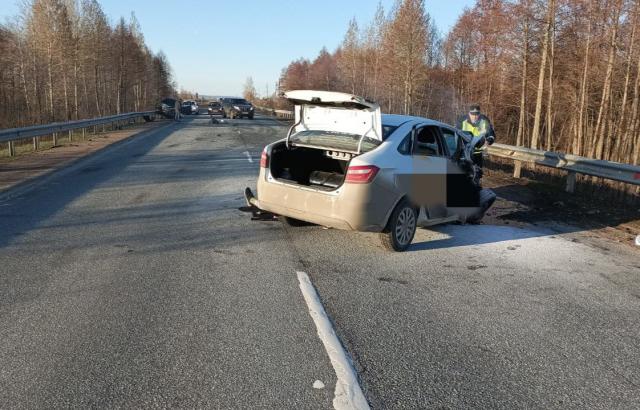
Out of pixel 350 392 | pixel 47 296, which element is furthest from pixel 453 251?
pixel 47 296

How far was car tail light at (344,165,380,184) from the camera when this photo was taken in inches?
227

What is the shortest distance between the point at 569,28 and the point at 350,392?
78.5ft

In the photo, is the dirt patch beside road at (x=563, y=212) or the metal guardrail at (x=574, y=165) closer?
the dirt patch beside road at (x=563, y=212)

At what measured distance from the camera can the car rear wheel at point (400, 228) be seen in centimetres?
612

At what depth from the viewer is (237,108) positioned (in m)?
42.3

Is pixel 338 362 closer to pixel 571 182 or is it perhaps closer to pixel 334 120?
pixel 334 120

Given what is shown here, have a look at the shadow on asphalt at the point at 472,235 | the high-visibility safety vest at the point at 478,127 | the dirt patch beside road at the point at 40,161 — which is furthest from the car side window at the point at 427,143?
the dirt patch beside road at the point at 40,161

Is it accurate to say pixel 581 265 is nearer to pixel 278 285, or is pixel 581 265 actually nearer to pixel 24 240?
pixel 278 285

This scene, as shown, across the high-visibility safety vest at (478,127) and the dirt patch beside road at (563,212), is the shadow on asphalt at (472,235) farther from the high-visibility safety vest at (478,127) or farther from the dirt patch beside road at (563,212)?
the high-visibility safety vest at (478,127)

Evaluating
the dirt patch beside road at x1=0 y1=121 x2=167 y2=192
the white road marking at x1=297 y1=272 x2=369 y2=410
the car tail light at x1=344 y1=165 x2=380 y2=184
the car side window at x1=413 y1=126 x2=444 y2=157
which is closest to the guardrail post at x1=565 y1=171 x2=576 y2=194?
the car side window at x1=413 y1=126 x2=444 y2=157

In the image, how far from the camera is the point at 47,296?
175 inches

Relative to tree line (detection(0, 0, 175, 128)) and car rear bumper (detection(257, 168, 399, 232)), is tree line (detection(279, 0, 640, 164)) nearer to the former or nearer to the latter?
car rear bumper (detection(257, 168, 399, 232))

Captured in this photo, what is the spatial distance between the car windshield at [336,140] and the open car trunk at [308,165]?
0.53 feet

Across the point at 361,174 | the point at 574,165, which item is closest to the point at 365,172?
the point at 361,174
